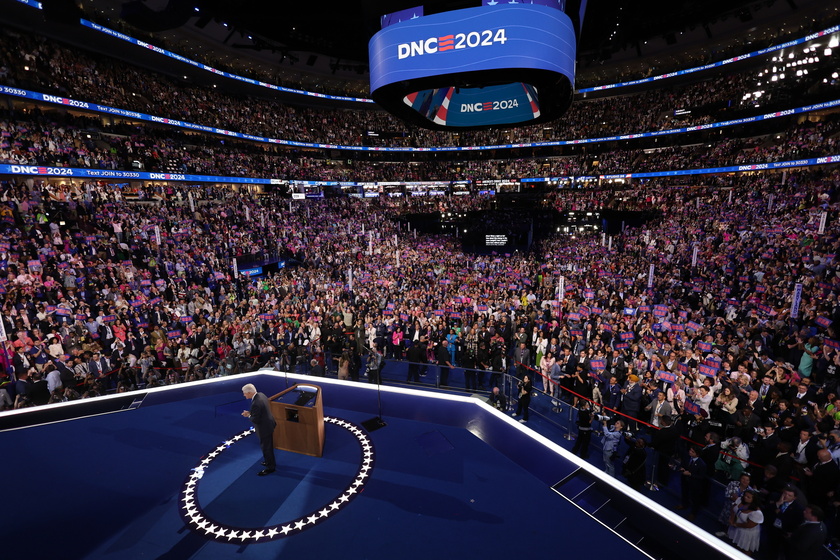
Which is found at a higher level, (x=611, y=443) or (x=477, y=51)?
(x=477, y=51)

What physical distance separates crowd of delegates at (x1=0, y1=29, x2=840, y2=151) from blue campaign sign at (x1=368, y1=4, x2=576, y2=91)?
83.9 ft

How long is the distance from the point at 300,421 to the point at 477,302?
998 cm

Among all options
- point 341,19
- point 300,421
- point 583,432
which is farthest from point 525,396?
point 341,19

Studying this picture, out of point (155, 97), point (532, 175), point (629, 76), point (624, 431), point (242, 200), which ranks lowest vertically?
point (624, 431)

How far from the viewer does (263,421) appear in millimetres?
5641

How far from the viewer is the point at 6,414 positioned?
23.9 ft

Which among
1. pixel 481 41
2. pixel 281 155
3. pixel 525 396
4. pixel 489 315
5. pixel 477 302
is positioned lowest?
pixel 525 396

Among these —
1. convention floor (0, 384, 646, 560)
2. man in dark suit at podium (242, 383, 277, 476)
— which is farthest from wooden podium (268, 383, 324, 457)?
man in dark suit at podium (242, 383, 277, 476)

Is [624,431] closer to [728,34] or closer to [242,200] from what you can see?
[242,200]

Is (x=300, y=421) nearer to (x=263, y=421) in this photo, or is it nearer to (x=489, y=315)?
(x=263, y=421)

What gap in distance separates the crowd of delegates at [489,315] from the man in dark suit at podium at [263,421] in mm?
4461

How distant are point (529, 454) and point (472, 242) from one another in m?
30.1

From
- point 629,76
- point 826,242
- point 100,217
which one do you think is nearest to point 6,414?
point 100,217

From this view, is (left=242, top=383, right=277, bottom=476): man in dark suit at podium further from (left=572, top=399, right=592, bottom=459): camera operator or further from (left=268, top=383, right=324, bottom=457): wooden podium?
(left=572, top=399, right=592, bottom=459): camera operator
